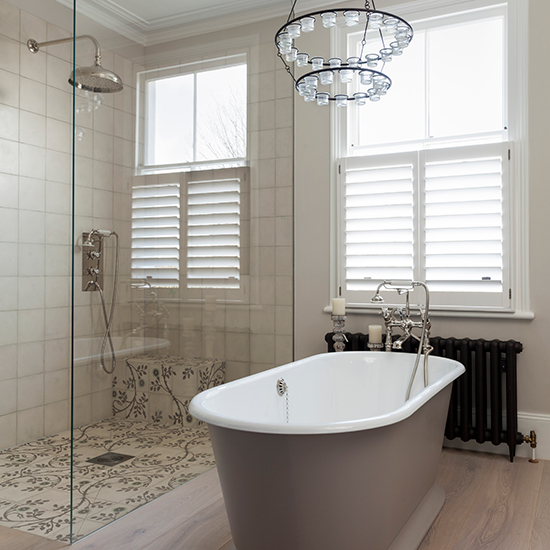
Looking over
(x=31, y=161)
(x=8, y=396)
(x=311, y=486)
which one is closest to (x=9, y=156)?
(x=31, y=161)

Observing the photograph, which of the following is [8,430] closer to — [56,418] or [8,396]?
[8,396]

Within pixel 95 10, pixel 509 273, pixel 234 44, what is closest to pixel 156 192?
pixel 95 10

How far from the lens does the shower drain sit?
218cm

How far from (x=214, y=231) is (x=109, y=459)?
1.25m

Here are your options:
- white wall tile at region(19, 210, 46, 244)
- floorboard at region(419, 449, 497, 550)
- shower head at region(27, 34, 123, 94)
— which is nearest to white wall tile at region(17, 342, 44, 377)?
white wall tile at region(19, 210, 46, 244)

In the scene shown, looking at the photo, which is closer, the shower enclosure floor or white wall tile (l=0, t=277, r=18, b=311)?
the shower enclosure floor

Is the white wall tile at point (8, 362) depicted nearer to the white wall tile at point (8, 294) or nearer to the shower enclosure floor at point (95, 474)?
the white wall tile at point (8, 294)

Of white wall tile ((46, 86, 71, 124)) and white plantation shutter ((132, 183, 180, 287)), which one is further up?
white wall tile ((46, 86, 71, 124))

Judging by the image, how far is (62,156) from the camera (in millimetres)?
3475

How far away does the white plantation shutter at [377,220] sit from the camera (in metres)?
3.31

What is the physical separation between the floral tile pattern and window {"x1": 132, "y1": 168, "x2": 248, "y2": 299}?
38 centimetres

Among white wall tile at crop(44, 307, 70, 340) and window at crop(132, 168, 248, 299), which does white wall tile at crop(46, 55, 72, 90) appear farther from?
white wall tile at crop(44, 307, 70, 340)

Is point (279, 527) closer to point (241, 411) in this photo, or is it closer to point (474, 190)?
point (241, 411)

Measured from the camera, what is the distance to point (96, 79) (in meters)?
2.17
